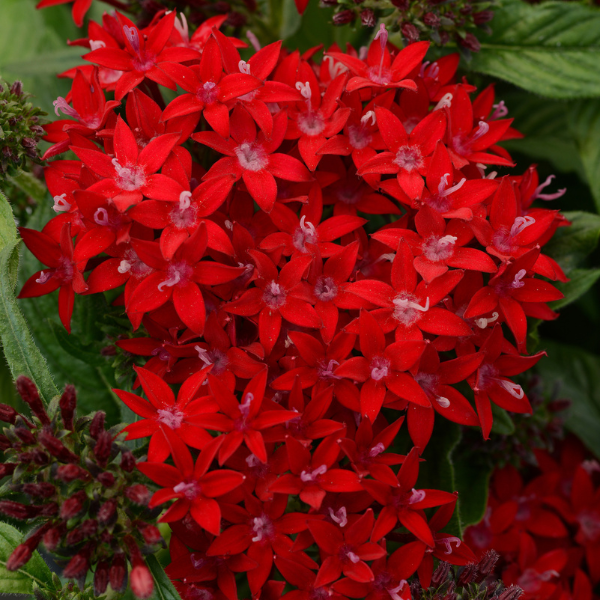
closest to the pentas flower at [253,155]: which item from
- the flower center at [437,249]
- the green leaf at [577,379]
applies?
the flower center at [437,249]

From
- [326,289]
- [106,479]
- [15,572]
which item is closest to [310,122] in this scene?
[326,289]

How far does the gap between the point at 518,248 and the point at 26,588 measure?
0.91 metres

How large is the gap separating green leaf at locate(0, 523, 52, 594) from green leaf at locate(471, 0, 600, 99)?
1.28 metres

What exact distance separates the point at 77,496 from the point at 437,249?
61cm

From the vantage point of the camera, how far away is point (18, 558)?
2.70ft

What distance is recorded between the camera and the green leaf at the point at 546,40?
1.39 m

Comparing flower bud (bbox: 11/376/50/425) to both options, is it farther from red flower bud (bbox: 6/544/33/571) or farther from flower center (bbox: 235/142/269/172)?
flower center (bbox: 235/142/269/172)

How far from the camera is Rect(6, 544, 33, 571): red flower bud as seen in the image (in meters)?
0.81

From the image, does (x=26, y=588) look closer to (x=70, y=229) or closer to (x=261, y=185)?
(x=70, y=229)

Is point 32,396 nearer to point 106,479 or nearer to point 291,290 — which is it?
point 106,479

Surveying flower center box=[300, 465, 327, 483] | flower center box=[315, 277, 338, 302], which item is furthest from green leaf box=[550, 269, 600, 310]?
flower center box=[300, 465, 327, 483]

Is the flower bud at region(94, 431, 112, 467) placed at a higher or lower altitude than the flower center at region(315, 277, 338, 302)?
lower

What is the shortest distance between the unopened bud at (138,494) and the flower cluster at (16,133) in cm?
58

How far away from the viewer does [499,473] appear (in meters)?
1.44
